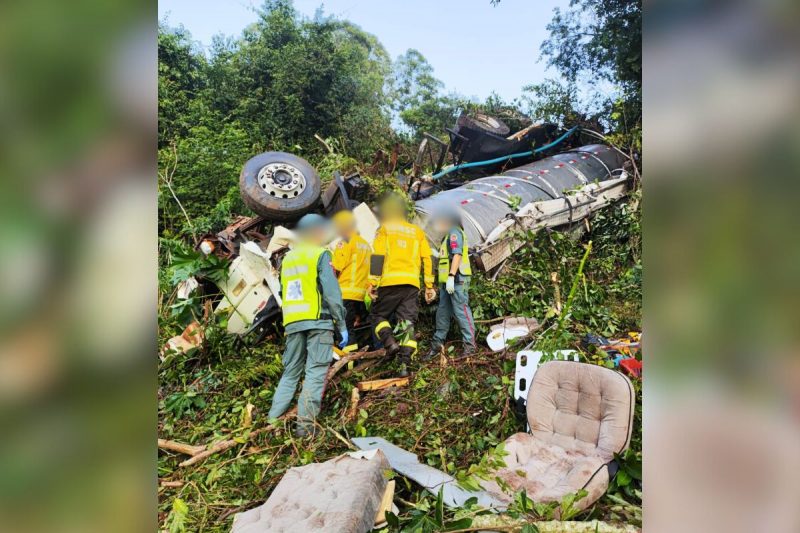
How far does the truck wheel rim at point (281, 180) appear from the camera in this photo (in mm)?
5184

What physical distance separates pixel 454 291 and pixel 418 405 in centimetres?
123

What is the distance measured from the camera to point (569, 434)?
2.80 m

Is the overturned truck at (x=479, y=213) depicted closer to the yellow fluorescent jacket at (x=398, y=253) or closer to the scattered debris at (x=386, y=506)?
the yellow fluorescent jacket at (x=398, y=253)

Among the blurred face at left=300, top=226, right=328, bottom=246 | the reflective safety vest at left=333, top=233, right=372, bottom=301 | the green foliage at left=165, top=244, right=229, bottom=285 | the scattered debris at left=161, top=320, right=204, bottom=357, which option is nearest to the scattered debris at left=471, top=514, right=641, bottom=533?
the blurred face at left=300, top=226, right=328, bottom=246

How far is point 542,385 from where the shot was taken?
294 centimetres

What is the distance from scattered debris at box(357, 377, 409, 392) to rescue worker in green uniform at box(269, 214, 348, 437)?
1.41 feet

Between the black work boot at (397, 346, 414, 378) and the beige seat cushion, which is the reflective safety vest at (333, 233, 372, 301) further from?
the beige seat cushion

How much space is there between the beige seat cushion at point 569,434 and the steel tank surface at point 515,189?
237cm

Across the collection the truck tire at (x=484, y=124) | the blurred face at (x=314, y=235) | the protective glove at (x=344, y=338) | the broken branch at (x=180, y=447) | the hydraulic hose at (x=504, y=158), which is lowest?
the broken branch at (x=180, y=447)

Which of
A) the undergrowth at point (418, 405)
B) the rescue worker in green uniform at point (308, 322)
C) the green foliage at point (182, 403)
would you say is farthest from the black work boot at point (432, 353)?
the green foliage at point (182, 403)

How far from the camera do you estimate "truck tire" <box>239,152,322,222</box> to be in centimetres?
513
